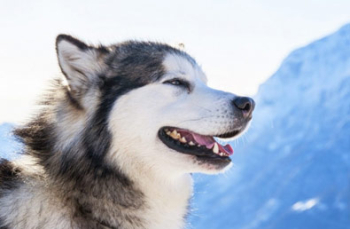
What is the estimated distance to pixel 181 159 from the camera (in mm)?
3666

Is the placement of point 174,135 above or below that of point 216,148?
below

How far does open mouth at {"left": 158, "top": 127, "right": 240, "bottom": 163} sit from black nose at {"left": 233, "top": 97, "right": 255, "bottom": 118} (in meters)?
0.17

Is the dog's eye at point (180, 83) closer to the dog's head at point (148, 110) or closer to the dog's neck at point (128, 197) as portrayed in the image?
the dog's head at point (148, 110)

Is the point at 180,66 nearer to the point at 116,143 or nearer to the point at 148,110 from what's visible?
the point at 148,110

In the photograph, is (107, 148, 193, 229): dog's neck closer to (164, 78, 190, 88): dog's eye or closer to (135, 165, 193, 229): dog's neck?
(135, 165, 193, 229): dog's neck

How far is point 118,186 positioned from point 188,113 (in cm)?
76

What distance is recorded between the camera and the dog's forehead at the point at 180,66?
3910 millimetres

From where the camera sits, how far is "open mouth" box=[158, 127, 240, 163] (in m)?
3.69

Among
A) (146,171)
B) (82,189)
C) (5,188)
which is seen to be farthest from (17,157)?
(146,171)

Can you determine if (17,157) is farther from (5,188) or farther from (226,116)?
(226,116)

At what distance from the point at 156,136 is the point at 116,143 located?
0.31 meters

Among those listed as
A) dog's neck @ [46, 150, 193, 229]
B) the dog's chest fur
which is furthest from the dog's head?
the dog's chest fur

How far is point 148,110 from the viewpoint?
12.0 ft

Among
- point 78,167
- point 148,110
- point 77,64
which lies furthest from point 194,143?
point 77,64
